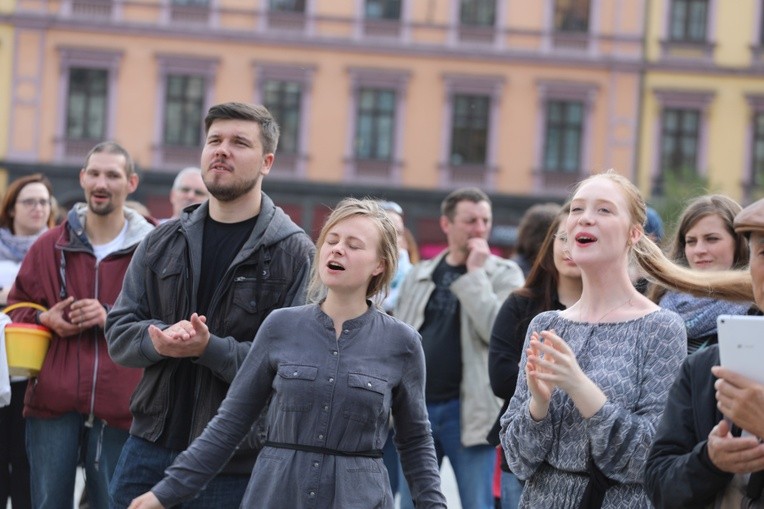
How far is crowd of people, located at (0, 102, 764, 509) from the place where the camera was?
13.3ft

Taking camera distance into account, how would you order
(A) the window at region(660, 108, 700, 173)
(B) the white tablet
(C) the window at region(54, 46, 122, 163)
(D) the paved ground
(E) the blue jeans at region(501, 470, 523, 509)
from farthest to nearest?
(A) the window at region(660, 108, 700, 173), (C) the window at region(54, 46, 122, 163), (D) the paved ground, (E) the blue jeans at region(501, 470, 523, 509), (B) the white tablet

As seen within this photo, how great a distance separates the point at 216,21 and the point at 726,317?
32858mm

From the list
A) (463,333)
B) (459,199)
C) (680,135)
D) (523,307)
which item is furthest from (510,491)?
(680,135)

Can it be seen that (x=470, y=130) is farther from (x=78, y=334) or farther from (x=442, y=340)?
(x=78, y=334)

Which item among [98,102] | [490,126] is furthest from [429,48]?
[98,102]

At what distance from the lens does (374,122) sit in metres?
35.5

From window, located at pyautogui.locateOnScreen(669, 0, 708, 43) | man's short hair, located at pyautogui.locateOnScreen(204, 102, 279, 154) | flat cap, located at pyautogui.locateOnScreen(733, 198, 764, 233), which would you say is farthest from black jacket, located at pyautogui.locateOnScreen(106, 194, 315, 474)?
window, located at pyautogui.locateOnScreen(669, 0, 708, 43)

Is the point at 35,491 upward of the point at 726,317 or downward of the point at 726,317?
downward

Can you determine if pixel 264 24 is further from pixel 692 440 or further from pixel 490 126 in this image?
pixel 692 440

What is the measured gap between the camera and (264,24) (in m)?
35.3

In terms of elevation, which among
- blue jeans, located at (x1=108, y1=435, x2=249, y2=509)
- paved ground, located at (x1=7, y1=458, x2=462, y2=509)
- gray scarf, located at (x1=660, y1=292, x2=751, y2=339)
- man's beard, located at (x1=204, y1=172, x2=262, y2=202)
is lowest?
paved ground, located at (x1=7, y1=458, x2=462, y2=509)

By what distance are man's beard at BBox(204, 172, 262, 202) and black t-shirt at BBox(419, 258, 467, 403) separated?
2543 mm

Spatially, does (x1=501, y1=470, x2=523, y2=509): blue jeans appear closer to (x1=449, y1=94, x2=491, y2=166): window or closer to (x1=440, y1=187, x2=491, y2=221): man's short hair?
(x1=440, y1=187, x2=491, y2=221): man's short hair

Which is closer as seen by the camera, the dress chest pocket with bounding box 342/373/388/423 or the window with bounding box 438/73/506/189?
the dress chest pocket with bounding box 342/373/388/423
